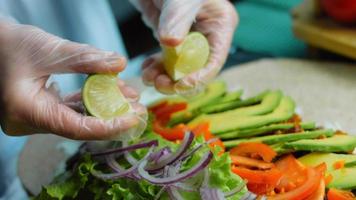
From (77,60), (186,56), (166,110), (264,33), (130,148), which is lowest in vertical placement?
(264,33)

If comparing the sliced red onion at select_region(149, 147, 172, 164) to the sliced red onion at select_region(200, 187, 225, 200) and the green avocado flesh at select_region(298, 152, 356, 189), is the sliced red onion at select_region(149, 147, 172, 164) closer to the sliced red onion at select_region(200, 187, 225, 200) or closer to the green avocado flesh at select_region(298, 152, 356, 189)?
the sliced red onion at select_region(200, 187, 225, 200)

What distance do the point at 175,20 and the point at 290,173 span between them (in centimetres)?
37

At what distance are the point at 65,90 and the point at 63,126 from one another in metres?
0.60

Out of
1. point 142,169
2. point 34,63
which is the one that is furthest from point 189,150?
point 34,63

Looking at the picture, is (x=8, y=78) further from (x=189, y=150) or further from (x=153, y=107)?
(x=153, y=107)

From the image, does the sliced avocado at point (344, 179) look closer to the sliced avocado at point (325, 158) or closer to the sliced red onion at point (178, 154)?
the sliced avocado at point (325, 158)

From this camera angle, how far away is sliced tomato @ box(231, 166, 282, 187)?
1.14 m

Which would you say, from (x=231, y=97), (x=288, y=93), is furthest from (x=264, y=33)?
(x=231, y=97)

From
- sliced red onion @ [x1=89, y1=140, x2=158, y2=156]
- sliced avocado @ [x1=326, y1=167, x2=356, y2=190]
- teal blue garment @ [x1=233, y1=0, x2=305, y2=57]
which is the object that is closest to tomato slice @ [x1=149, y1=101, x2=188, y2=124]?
sliced red onion @ [x1=89, y1=140, x2=158, y2=156]

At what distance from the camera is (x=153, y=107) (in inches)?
61.1

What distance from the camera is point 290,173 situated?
1.18 meters

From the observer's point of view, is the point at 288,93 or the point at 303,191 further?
the point at 288,93

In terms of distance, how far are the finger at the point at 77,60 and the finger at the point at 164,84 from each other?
0.25 meters

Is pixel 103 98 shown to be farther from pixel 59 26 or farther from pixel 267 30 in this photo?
pixel 267 30
